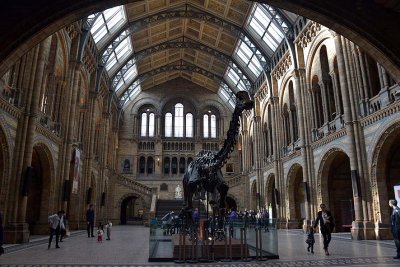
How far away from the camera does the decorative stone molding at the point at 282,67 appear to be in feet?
81.9

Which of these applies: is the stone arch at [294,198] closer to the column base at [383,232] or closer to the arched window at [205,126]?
the column base at [383,232]

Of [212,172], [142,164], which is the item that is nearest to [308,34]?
[212,172]

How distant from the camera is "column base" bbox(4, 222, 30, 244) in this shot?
1304 cm

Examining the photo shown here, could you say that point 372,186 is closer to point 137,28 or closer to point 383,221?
point 383,221

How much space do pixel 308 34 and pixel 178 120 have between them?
2476 cm

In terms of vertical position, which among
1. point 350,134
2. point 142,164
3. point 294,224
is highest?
point 142,164

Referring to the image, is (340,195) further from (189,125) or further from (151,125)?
(151,125)

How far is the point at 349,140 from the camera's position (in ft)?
52.6

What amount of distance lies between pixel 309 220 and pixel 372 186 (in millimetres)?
6050

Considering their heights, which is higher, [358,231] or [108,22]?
[108,22]

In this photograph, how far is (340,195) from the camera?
20.2 meters

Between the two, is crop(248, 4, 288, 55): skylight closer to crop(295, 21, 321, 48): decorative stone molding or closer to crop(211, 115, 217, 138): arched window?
crop(295, 21, 321, 48): decorative stone molding

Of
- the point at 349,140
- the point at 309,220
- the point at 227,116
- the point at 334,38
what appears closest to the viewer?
the point at 349,140

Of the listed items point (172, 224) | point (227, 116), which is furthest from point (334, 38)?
point (227, 116)
